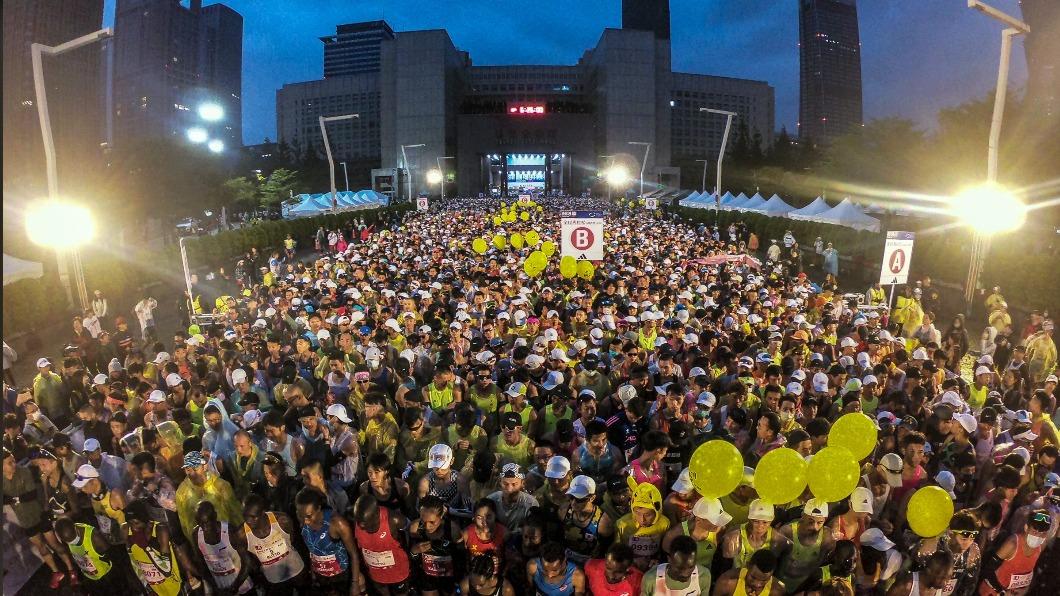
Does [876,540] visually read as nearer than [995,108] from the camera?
Yes

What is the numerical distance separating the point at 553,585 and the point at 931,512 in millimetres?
2574

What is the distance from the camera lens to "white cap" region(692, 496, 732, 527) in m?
4.25

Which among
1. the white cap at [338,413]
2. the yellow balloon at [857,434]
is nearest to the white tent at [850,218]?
the yellow balloon at [857,434]

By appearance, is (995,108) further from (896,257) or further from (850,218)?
(850,218)

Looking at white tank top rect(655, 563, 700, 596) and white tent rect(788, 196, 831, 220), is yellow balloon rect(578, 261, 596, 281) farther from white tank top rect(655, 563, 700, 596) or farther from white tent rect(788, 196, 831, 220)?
white tent rect(788, 196, 831, 220)

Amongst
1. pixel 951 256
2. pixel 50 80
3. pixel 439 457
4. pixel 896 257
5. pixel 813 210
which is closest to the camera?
pixel 439 457

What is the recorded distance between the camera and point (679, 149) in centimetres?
12725

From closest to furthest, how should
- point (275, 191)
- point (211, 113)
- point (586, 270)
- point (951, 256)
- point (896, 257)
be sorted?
point (896, 257) < point (586, 270) < point (951, 256) < point (211, 113) < point (275, 191)

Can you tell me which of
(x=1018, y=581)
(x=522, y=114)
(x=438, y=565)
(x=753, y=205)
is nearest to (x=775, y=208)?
(x=753, y=205)

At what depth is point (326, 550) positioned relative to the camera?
4.71 m

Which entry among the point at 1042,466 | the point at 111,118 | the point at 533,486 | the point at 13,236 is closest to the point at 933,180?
the point at 1042,466

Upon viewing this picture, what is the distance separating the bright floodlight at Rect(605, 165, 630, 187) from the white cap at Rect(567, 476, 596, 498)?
84.5 meters

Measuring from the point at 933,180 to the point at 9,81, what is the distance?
299ft

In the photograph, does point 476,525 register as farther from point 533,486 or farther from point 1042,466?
point 1042,466
